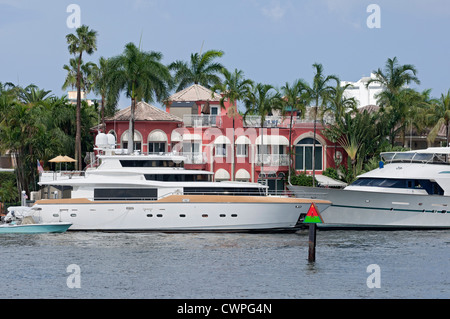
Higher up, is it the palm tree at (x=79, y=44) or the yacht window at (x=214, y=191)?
the palm tree at (x=79, y=44)

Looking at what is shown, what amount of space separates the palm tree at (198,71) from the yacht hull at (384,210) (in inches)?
1179

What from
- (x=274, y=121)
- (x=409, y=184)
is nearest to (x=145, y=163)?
(x=409, y=184)

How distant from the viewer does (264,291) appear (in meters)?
29.1

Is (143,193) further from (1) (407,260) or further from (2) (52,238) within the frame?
(1) (407,260)

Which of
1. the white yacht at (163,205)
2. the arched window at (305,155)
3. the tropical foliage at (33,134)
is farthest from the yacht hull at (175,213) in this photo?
the arched window at (305,155)

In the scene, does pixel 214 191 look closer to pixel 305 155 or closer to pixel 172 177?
pixel 172 177

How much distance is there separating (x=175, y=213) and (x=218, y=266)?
36.9ft

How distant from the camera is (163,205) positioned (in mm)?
44750

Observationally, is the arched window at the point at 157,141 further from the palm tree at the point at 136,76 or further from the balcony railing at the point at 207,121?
the palm tree at the point at 136,76

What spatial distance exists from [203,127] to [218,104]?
13.7 ft

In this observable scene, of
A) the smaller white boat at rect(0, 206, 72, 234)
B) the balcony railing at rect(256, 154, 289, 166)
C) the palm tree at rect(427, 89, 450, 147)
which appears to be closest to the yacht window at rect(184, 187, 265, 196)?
the smaller white boat at rect(0, 206, 72, 234)

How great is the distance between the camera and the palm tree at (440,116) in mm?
65438

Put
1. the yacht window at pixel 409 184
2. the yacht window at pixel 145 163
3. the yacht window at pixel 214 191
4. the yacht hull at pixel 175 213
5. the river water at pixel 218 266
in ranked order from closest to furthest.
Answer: the river water at pixel 218 266, the yacht hull at pixel 175 213, the yacht window at pixel 214 191, the yacht window at pixel 145 163, the yacht window at pixel 409 184
